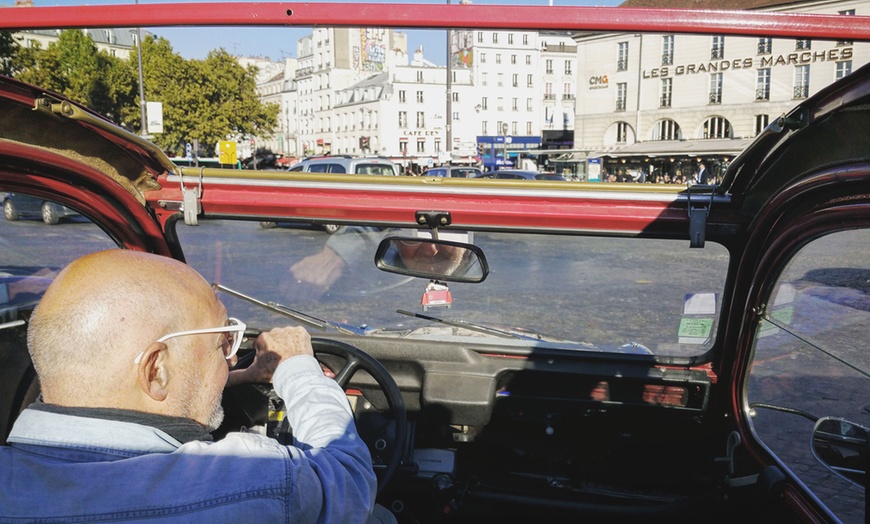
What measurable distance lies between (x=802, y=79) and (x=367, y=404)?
1.93 meters

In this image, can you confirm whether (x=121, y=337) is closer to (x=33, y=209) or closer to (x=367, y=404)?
(x=367, y=404)

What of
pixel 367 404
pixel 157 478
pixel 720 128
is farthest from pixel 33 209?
pixel 720 128

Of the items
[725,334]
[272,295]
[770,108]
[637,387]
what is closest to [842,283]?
[770,108]

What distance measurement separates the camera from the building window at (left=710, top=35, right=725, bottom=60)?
6.34 feet

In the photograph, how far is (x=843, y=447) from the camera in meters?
1.72

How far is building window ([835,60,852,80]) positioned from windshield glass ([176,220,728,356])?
3.69ft

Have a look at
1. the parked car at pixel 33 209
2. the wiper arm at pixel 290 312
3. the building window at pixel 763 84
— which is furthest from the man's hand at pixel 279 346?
the building window at pixel 763 84

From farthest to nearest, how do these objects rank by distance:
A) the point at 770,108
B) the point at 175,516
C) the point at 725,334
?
the point at 725,334 → the point at 770,108 → the point at 175,516

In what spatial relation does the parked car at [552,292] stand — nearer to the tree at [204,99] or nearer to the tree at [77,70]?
the tree at [77,70]

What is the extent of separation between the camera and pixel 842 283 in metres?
1.89

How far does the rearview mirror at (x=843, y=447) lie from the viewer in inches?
64.4

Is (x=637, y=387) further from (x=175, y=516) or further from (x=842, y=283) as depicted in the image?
(x=175, y=516)

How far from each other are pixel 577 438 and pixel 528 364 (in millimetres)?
398

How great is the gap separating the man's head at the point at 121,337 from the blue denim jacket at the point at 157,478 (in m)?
0.07
